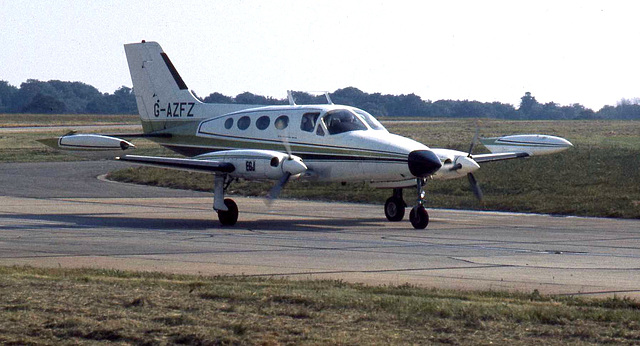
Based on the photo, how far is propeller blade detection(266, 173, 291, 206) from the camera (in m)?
21.6

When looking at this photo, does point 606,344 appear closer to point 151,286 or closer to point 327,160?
point 151,286

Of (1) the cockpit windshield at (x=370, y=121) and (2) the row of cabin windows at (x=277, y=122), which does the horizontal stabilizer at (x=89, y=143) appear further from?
(1) the cockpit windshield at (x=370, y=121)

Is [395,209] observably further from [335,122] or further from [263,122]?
[263,122]

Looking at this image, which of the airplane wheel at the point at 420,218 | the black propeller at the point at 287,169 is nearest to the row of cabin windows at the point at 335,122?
the black propeller at the point at 287,169

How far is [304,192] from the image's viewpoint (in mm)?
32844

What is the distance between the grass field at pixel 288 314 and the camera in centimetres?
852

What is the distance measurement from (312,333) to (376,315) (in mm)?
1128

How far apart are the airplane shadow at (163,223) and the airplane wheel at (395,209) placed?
0.45 meters

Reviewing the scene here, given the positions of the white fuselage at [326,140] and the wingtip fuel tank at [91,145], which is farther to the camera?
the white fuselage at [326,140]

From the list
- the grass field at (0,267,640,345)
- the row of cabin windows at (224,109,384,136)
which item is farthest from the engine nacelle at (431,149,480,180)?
the grass field at (0,267,640,345)

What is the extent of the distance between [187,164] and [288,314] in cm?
1308

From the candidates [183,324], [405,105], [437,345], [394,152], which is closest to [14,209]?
[394,152]

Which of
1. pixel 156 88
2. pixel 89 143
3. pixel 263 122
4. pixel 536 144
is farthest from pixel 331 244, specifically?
pixel 156 88

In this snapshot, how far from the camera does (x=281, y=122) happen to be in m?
23.8
